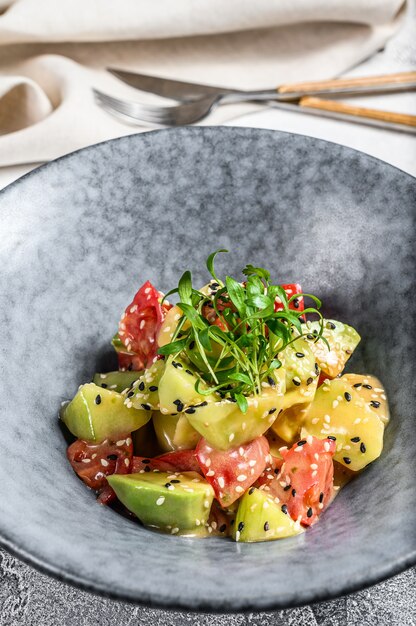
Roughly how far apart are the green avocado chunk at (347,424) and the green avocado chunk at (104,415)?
36 cm

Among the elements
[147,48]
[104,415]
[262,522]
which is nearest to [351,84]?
[147,48]

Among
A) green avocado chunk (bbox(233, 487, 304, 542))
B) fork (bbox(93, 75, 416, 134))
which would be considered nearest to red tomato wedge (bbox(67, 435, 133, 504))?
green avocado chunk (bbox(233, 487, 304, 542))

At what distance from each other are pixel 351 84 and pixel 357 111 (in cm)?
14

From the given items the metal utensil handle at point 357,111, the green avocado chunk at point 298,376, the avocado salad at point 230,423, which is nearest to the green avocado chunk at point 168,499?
the avocado salad at point 230,423

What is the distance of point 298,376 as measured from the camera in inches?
61.8

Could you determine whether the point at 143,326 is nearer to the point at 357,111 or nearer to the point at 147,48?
the point at 357,111

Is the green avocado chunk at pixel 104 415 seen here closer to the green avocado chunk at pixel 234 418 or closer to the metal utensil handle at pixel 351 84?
the green avocado chunk at pixel 234 418

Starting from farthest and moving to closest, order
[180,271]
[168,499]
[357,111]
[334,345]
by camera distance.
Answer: [357,111]
[180,271]
[334,345]
[168,499]

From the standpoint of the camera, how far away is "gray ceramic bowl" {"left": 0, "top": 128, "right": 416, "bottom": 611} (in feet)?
4.40

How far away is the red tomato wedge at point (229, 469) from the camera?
147cm

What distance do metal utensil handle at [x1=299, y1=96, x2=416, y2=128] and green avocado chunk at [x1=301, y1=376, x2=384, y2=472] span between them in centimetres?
126

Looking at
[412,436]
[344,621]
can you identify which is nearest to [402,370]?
[412,436]

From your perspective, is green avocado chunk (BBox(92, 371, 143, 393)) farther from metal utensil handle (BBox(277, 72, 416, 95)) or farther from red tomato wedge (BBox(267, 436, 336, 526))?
metal utensil handle (BBox(277, 72, 416, 95))

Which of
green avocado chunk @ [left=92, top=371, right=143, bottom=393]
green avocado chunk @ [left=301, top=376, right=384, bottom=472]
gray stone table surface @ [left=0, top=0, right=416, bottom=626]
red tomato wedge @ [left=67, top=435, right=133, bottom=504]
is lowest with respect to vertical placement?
gray stone table surface @ [left=0, top=0, right=416, bottom=626]
